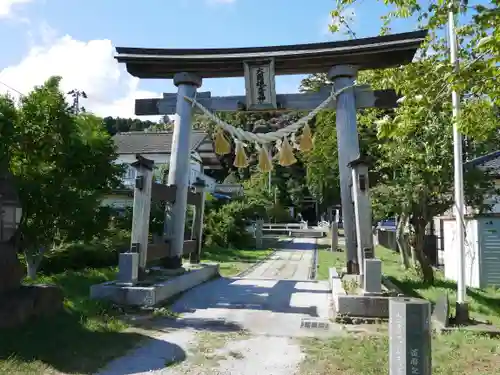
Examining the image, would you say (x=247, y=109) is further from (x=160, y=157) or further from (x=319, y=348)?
(x=160, y=157)

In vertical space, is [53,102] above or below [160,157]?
below

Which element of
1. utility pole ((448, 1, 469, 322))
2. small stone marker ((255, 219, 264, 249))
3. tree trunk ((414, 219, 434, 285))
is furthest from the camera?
small stone marker ((255, 219, 264, 249))

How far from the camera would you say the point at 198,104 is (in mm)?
10180

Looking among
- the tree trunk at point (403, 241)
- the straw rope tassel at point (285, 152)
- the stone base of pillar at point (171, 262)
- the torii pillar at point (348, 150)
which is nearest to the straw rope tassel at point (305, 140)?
the straw rope tassel at point (285, 152)

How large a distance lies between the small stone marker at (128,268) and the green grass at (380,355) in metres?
3.68

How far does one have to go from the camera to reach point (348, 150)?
9.49 metres

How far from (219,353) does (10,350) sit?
7.71ft

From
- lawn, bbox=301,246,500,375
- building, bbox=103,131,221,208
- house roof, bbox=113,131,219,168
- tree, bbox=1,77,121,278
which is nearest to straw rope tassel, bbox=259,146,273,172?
tree, bbox=1,77,121,278

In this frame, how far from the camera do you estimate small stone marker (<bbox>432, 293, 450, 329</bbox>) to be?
6773mm

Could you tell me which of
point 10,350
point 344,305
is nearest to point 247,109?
point 344,305

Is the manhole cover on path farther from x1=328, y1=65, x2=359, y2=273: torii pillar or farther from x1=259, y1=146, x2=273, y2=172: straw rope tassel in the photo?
x1=259, y1=146, x2=273, y2=172: straw rope tassel

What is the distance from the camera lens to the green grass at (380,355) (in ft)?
16.0

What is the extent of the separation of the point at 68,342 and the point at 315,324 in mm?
3670

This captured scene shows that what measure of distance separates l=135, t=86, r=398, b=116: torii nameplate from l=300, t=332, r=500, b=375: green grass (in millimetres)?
5213
